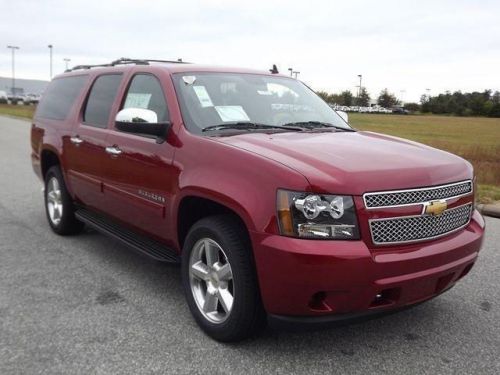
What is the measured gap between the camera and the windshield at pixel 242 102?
389cm

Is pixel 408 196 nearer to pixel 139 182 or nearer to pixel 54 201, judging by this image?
pixel 139 182

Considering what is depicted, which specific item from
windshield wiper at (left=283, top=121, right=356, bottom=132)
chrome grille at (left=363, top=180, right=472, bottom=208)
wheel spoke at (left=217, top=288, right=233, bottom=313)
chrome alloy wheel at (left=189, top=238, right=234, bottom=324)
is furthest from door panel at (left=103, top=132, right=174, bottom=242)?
chrome grille at (left=363, top=180, right=472, bottom=208)

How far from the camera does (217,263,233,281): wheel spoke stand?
3.27 m

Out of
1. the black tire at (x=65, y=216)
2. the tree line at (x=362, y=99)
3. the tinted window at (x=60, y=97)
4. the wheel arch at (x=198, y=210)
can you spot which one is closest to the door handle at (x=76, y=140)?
the tinted window at (x=60, y=97)

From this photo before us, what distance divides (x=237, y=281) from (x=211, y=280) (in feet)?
1.27

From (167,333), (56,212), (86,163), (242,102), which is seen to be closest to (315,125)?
(242,102)

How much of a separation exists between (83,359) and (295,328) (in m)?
1.25

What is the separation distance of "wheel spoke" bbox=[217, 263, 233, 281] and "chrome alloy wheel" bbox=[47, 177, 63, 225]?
9.80 feet

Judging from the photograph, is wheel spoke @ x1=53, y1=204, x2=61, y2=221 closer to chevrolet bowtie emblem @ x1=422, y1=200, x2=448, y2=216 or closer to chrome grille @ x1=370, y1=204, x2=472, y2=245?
chrome grille @ x1=370, y1=204, x2=472, y2=245

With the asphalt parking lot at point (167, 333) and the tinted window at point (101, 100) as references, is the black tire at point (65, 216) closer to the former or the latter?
the asphalt parking lot at point (167, 333)

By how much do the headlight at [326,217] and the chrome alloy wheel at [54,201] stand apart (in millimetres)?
3663

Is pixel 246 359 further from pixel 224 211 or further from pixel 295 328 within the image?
pixel 224 211

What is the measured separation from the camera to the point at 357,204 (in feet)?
9.21

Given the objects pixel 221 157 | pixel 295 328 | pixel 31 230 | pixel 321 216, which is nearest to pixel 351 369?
pixel 295 328
